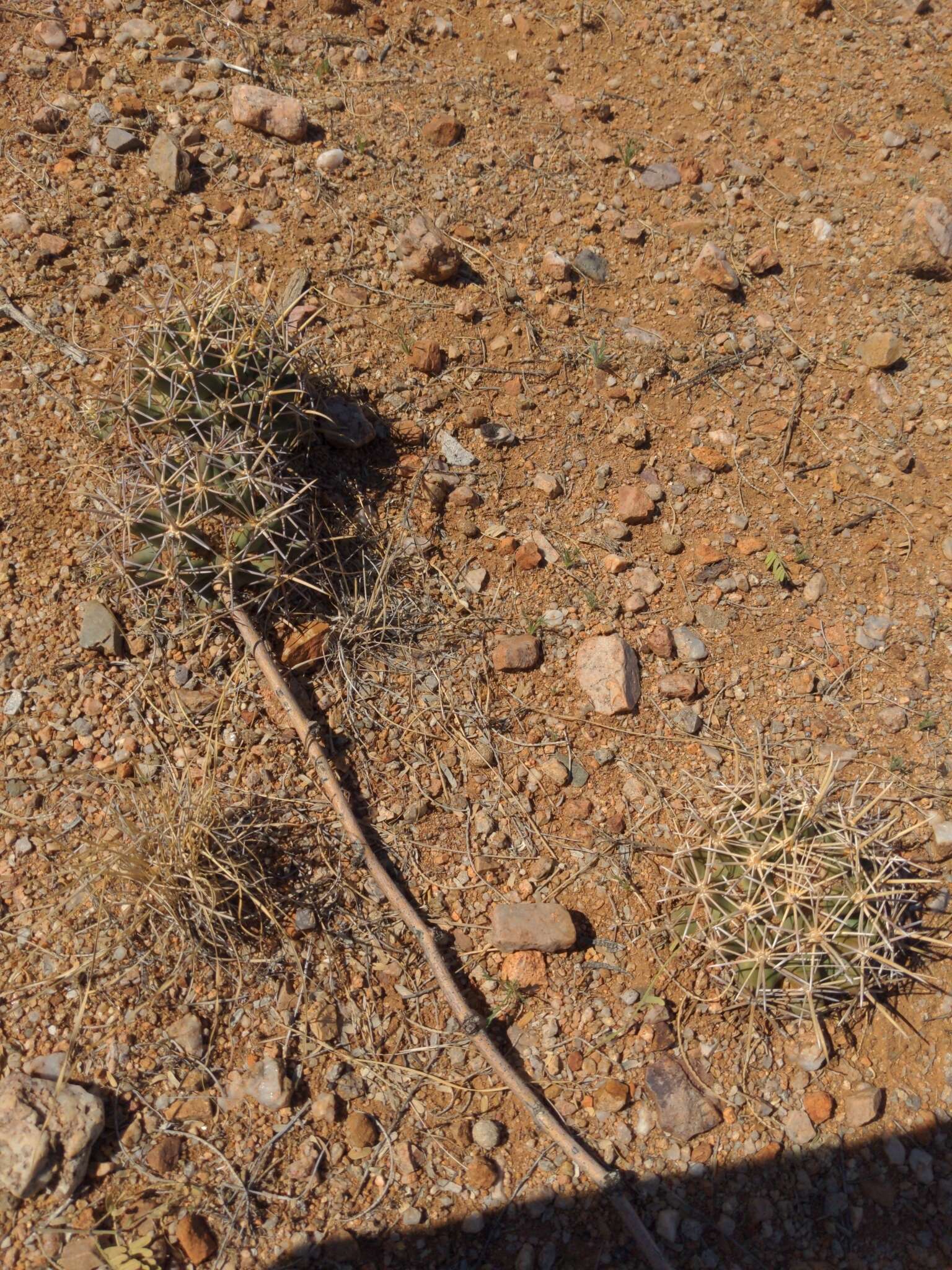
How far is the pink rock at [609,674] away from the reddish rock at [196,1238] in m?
1.92

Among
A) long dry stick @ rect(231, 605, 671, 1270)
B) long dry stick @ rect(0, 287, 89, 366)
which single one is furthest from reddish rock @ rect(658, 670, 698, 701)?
long dry stick @ rect(0, 287, 89, 366)

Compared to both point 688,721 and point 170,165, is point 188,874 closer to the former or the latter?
point 688,721

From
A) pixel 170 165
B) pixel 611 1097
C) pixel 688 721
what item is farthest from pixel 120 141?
pixel 611 1097

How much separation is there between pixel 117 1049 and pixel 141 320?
8.65 ft

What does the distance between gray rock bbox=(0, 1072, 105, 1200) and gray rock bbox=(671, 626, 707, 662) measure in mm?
2349

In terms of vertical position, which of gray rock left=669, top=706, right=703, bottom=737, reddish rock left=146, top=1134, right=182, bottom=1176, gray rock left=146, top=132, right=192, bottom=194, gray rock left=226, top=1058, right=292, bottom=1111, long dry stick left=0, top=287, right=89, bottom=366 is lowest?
gray rock left=669, top=706, right=703, bottom=737

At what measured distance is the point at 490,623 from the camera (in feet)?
10.9

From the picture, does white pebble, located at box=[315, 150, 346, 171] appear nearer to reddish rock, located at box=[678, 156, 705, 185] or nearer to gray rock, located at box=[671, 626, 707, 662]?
reddish rock, located at box=[678, 156, 705, 185]

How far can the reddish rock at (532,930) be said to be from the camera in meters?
2.75

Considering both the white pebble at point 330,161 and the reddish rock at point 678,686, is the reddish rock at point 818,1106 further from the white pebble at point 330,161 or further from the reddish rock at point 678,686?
the white pebble at point 330,161

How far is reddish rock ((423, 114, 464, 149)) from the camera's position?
4.20 m

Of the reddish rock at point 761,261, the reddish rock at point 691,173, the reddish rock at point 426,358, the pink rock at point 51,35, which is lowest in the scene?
the reddish rock at point 761,261

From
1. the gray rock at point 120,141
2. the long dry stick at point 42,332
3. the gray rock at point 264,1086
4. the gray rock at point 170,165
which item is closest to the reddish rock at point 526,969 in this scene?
the gray rock at point 264,1086

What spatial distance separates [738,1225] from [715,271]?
364 cm
